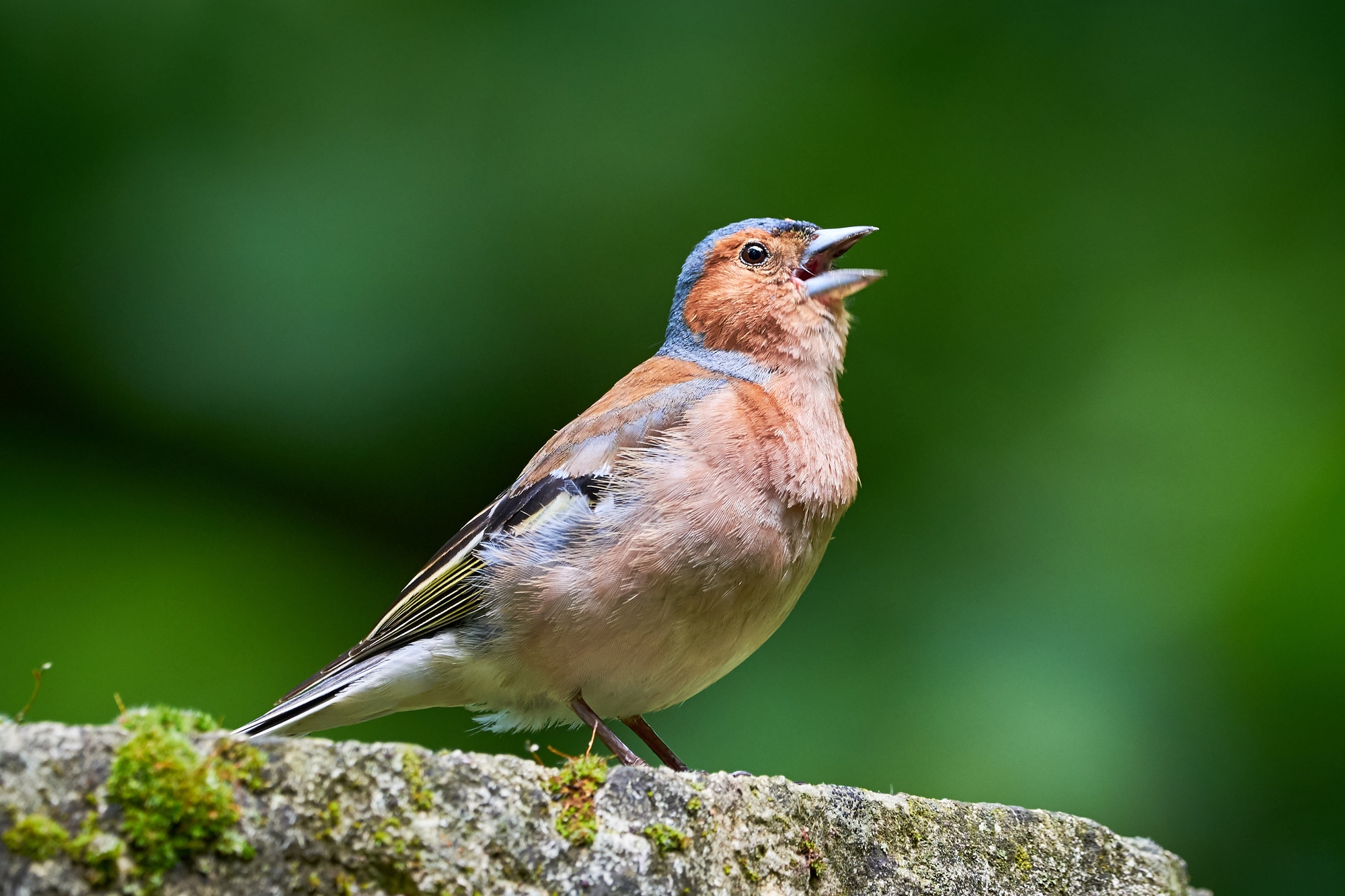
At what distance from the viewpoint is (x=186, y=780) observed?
141 cm

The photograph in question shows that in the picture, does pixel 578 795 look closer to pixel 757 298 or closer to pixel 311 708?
pixel 311 708

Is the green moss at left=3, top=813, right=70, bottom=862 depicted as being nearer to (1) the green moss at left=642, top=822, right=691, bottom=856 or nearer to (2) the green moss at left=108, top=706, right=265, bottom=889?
(2) the green moss at left=108, top=706, right=265, bottom=889

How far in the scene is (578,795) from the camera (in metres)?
1.78

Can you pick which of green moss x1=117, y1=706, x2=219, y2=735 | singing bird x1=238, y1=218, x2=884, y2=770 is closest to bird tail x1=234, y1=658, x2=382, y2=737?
singing bird x1=238, y1=218, x2=884, y2=770

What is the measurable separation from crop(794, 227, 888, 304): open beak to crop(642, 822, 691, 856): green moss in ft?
8.03

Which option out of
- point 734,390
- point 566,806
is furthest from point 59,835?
point 734,390

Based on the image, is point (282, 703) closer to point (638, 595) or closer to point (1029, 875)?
point (638, 595)

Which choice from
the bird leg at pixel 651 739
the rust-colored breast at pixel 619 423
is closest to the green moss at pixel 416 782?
the rust-colored breast at pixel 619 423

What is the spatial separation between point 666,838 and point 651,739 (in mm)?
1762

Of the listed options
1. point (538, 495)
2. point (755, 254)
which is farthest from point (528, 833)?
point (755, 254)

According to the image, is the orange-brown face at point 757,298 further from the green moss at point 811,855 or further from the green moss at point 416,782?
the green moss at point 416,782

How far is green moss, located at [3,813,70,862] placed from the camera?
1299mm

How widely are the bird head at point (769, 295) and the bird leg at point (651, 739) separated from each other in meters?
1.22

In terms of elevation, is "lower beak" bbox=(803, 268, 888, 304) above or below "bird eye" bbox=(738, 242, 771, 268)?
below
